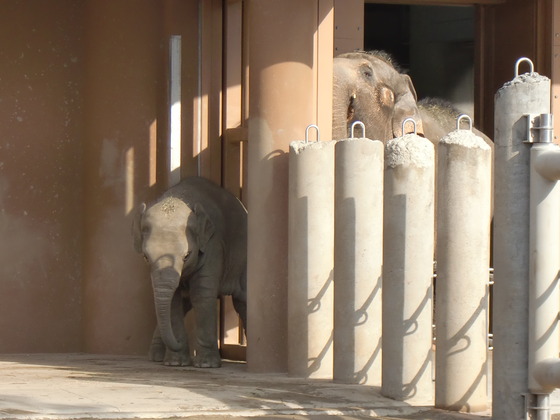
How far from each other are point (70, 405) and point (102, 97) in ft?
12.7

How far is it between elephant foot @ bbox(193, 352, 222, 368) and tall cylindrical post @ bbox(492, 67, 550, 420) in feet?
10.8

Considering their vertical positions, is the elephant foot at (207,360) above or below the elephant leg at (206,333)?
below

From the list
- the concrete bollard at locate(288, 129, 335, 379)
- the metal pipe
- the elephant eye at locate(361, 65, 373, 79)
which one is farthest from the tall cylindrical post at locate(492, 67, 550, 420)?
the elephant eye at locate(361, 65, 373, 79)

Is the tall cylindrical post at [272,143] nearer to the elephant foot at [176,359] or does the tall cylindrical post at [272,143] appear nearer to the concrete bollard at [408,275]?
the elephant foot at [176,359]

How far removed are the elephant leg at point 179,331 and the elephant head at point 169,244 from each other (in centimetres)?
2

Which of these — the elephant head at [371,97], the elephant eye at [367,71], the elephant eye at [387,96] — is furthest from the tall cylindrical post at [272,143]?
the elephant eye at [387,96]

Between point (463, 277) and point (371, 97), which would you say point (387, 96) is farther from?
point (463, 277)

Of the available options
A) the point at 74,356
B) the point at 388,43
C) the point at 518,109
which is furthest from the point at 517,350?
the point at 388,43

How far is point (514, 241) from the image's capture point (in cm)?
728

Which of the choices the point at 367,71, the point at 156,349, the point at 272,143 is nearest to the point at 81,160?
the point at 156,349

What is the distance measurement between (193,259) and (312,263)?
1303mm

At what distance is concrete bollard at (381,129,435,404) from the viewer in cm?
805

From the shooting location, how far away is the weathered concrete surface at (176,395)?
7668 millimetres

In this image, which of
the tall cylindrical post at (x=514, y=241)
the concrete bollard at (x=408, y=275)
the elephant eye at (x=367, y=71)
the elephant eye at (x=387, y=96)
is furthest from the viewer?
the elephant eye at (x=387, y=96)
